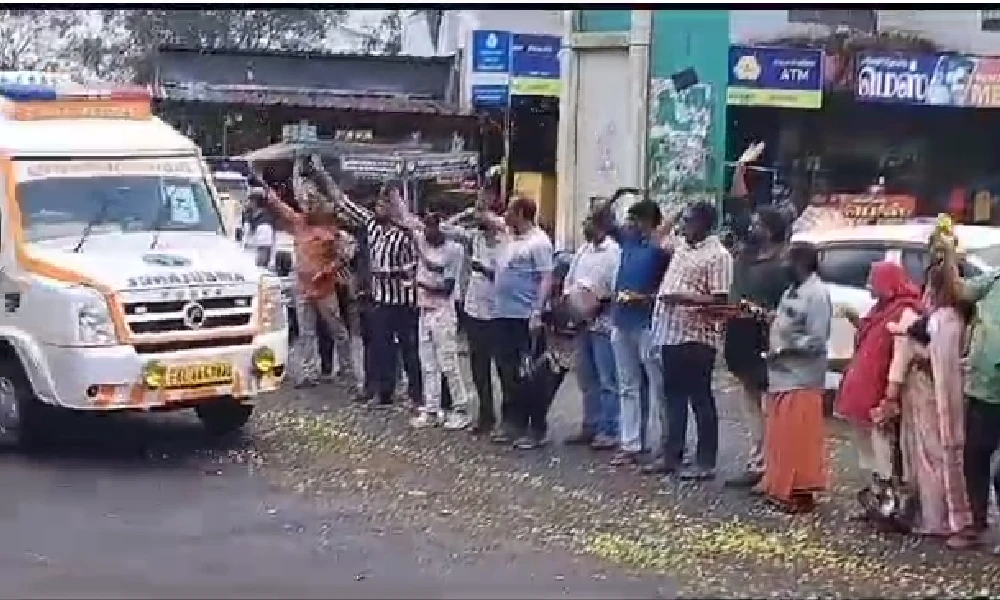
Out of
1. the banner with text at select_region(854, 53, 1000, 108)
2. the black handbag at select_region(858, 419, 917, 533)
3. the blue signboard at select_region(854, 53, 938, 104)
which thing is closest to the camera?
the black handbag at select_region(858, 419, 917, 533)

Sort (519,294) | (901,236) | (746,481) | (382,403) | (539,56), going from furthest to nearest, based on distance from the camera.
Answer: (539,56), (382,403), (901,236), (519,294), (746,481)

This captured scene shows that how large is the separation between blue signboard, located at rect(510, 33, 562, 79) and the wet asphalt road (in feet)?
47.7

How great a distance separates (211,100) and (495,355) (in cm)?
1917

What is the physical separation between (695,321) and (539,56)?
50.3ft

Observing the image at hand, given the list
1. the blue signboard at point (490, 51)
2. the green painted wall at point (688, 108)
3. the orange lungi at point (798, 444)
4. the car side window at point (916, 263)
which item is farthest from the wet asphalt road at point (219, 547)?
the blue signboard at point (490, 51)

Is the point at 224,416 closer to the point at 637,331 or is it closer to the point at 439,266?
the point at 439,266

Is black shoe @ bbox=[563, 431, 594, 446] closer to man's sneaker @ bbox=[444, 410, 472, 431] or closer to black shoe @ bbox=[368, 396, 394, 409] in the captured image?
man's sneaker @ bbox=[444, 410, 472, 431]

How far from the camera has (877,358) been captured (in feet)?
32.6

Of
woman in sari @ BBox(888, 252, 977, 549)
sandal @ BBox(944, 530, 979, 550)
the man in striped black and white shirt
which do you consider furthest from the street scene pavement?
the man in striped black and white shirt

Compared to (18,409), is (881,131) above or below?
above

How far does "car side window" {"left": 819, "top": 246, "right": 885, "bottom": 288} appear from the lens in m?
13.8

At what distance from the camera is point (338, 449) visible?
41.2ft

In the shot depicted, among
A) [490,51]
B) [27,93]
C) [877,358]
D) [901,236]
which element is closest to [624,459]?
[877,358]

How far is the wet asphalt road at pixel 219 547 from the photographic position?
8.59 m
